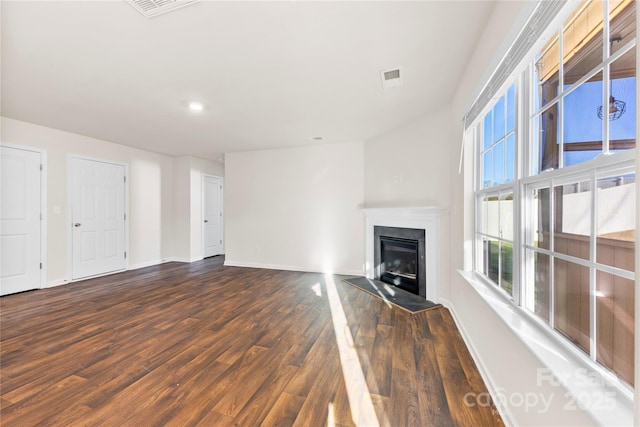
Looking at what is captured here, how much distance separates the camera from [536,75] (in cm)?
134

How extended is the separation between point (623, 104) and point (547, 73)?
0.58 meters

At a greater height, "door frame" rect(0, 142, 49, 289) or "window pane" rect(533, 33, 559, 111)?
"window pane" rect(533, 33, 559, 111)

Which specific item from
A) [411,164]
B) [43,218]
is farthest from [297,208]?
[43,218]

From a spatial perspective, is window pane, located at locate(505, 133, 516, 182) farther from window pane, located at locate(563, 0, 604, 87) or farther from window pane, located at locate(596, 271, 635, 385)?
window pane, located at locate(596, 271, 635, 385)

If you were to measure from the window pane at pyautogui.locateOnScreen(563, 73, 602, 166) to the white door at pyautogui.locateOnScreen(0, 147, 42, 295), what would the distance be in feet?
19.6

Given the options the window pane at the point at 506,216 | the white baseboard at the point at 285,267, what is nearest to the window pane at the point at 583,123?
the window pane at the point at 506,216

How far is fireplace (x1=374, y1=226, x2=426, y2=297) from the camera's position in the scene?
339cm

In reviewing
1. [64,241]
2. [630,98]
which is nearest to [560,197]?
[630,98]

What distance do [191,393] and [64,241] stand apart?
13.9ft

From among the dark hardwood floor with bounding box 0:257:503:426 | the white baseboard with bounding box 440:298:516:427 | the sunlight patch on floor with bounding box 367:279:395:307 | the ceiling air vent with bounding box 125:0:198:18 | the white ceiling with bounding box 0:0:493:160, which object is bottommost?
the dark hardwood floor with bounding box 0:257:503:426

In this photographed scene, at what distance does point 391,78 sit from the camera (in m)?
2.38

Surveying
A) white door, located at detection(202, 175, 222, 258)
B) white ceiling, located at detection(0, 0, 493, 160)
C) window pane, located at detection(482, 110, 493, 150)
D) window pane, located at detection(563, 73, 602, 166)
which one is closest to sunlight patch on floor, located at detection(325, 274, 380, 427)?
window pane, located at detection(563, 73, 602, 166)

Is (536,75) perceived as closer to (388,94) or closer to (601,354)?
(601,354)

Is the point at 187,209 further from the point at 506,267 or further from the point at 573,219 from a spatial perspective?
the point at 573,219
